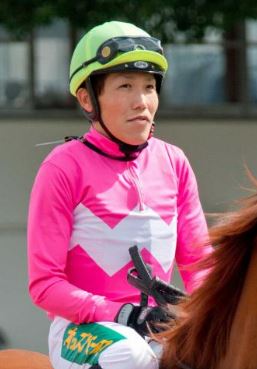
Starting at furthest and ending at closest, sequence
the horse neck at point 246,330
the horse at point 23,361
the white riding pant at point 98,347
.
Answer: the horse at point 23,361, the white riding pant at point 98,347, the horse neck at point 246,330

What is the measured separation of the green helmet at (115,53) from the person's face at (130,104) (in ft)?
0.13

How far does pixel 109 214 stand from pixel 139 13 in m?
4.94

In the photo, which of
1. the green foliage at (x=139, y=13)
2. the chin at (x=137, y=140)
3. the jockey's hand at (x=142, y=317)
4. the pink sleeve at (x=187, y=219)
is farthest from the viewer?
the green foliage at (x=139, y=13)

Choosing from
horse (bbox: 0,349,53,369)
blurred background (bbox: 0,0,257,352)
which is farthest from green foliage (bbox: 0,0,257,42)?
horse (bbox: 0,349,53,369)

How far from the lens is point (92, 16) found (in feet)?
27.4

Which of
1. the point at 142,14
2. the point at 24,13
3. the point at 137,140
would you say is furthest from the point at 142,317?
the point at 24,13

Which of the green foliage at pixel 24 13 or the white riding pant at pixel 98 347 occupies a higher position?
the green foliage at pixel 24 13

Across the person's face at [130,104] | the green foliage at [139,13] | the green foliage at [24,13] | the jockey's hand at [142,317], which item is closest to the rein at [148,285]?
the jockey's hand at [142,317]

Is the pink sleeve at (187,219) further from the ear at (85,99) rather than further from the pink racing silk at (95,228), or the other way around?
the ear at (85,99)

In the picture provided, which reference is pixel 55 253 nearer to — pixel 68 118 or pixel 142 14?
pixel 142 14

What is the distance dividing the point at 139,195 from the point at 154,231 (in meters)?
0.13

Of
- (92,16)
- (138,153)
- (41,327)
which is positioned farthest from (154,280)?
(41,327)

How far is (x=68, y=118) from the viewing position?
1005cm

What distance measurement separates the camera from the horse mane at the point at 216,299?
297 centimetres
